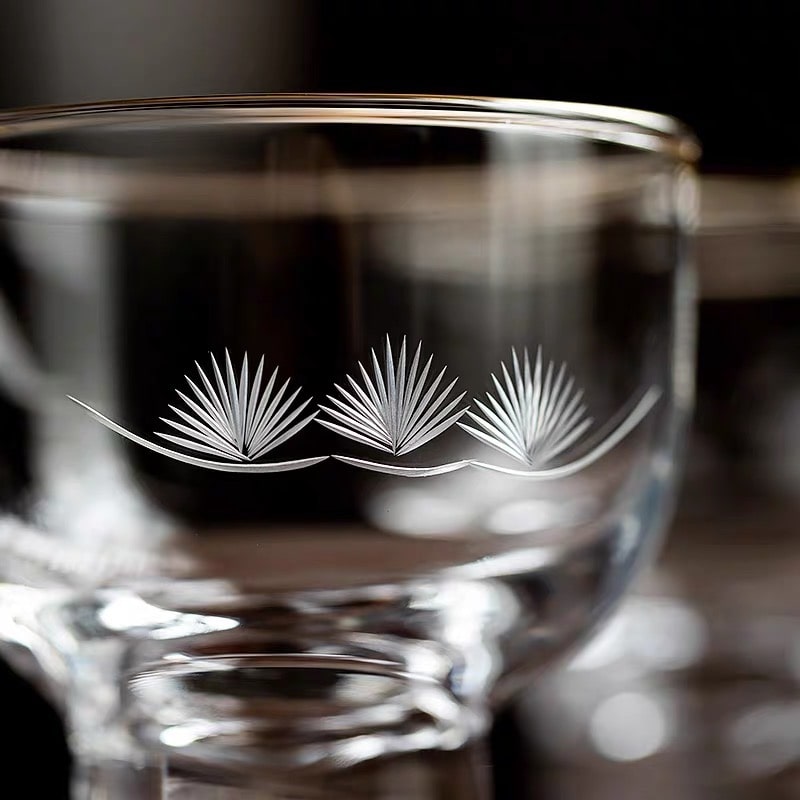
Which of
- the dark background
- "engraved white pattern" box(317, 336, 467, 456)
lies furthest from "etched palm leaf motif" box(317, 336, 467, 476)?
the dark background

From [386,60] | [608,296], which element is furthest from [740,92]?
[608,296]

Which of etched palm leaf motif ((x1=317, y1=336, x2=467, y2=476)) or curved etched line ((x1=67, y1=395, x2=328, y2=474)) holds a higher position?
etched palm leaf motif ((x1=317, y1=336, x2=467, y2=476))

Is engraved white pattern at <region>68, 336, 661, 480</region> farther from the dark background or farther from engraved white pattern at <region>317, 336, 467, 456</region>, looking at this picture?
the dark background

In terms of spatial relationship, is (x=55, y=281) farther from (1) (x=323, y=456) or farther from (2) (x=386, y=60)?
(2) (x=386, y=60)

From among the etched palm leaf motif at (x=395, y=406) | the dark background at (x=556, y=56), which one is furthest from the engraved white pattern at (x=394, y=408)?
the dark background at (x=556, y=56)

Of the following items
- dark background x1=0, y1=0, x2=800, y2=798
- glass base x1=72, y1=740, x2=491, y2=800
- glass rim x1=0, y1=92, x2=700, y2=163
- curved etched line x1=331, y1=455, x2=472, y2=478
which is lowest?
glass base x1=72, y1=740, x2=491, y2=800

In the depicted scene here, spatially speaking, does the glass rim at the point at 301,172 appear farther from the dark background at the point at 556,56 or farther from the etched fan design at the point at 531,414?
the dark background at the point at 556,56
